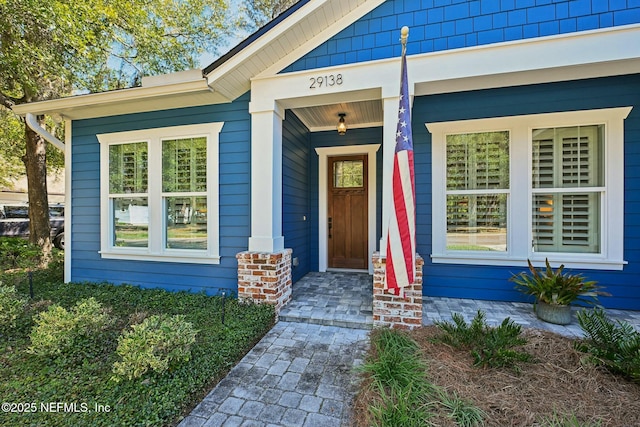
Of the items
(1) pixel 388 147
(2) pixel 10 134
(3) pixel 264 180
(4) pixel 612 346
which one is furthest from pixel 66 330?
(2) pixel 10 134

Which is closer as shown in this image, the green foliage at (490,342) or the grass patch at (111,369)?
the grass patch at (111,369)

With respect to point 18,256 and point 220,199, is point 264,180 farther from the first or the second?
point 18,256

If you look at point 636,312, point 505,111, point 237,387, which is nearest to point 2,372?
point 237,387

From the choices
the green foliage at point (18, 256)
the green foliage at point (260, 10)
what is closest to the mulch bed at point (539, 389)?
the green foliage at point (18, 256)

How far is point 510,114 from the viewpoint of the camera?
3.59 meters

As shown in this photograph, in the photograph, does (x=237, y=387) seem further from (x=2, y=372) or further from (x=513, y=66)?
(x=513, y=66)

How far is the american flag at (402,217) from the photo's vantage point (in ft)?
7.43

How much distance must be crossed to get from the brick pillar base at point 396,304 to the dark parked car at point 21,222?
1036 centimetres

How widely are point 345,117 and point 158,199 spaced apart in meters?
3.23

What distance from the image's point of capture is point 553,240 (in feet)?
11.8

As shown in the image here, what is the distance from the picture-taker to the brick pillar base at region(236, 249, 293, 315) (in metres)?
3.27

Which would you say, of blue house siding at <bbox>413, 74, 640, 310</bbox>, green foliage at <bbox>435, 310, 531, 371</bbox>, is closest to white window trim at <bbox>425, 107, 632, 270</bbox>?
blue house siding at <bbox>413, 74, 640, 310</bbox>

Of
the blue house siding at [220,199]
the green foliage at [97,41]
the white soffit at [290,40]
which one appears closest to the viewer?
the white soffit at [290,40]

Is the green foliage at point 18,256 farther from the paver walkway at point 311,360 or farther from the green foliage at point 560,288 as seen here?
the green foliage at point 560,288
